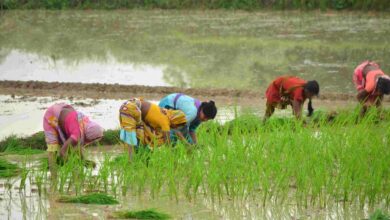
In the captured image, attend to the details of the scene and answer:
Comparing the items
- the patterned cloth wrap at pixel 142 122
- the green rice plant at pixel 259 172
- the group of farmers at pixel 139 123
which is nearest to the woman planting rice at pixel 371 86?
the green rice plant at pixel 259 172

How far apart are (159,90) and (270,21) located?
7098mm

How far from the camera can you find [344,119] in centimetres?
791

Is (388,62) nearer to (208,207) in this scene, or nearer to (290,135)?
(290,135)

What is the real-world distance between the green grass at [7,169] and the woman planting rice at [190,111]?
50.7 inches

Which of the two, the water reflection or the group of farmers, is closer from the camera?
the group of farmers

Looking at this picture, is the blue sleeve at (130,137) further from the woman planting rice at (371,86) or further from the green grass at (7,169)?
the woman planting rice at (371,86)

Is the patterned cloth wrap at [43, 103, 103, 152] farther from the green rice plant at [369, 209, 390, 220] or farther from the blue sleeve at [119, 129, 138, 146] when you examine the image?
the green rice plant at [369, 209, 390, 220]

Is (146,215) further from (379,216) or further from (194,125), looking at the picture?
(194,125)

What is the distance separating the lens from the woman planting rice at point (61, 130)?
676cm

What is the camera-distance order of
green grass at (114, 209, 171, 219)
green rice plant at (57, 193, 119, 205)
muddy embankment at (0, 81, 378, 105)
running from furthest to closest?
muddy embankment at (0, 81, 378, 105), green rice plant at (57, 193, 119, 205), green grass at (114, 209, 171, 219)

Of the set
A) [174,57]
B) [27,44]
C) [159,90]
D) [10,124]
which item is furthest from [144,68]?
[10,124]

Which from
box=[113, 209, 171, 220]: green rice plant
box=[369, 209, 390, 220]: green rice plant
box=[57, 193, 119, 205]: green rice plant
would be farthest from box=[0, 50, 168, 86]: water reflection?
box=[369, 209, 390, 220]: green rice plant

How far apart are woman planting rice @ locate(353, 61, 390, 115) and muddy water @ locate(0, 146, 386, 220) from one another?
10.0ft

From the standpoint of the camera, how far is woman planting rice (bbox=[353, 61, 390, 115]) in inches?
353
